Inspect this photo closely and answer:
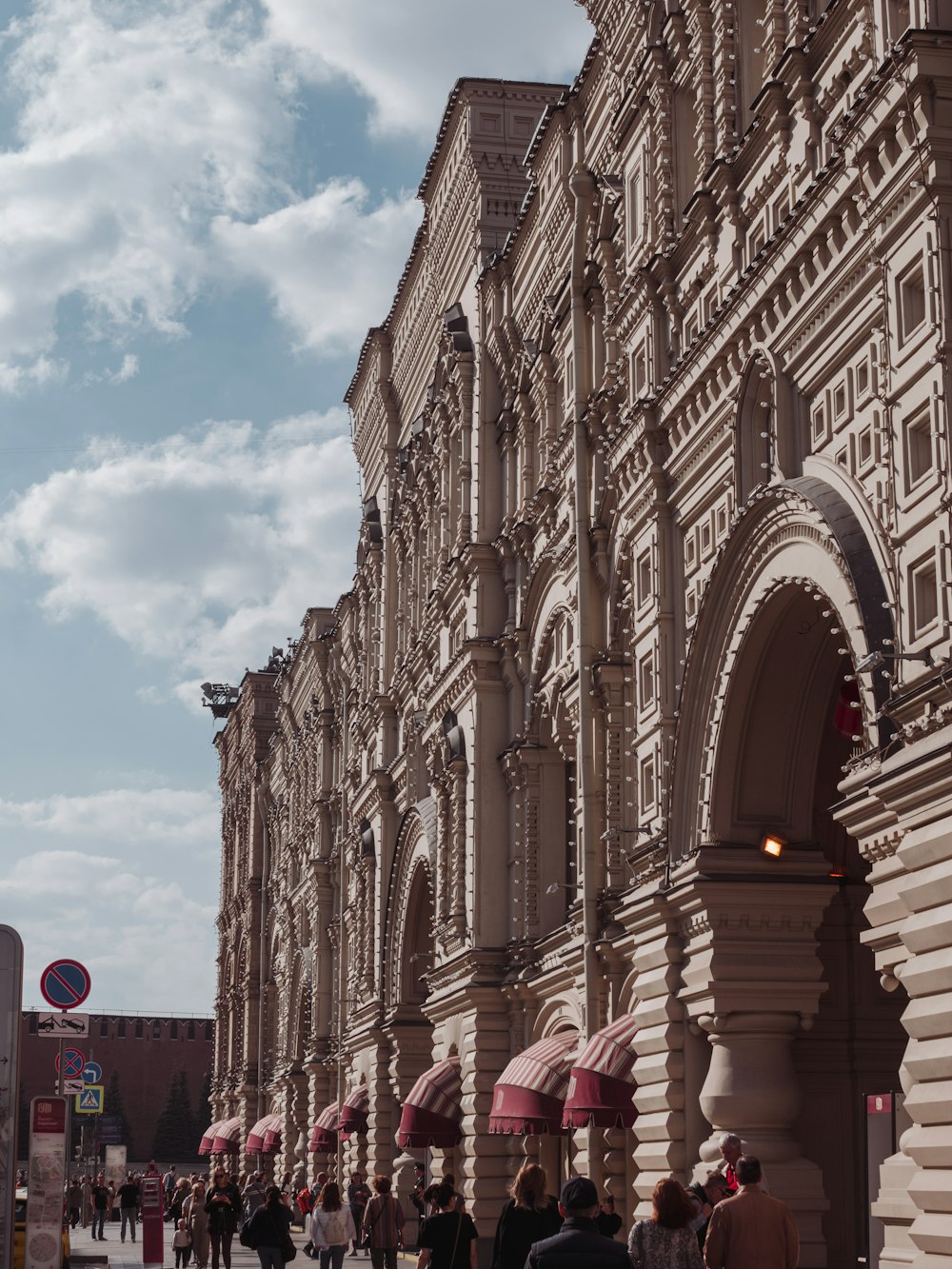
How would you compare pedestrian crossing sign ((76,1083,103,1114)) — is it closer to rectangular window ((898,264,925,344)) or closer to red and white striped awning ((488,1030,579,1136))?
red and white striped awning ((488,1030,579,1136))

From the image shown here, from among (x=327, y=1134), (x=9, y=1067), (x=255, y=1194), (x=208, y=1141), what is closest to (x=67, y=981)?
(x=9, y=1067)

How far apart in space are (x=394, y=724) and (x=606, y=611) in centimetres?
1683

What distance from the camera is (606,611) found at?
24062mm

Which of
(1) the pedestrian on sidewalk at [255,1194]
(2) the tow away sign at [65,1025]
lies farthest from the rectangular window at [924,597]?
(1) the pedestrian on sidewalk at [255,1194]

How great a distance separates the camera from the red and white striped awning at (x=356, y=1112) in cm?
4081

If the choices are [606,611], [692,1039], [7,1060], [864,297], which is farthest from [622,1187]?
[864,297]

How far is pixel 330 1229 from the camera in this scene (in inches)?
922

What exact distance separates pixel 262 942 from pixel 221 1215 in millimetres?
36881

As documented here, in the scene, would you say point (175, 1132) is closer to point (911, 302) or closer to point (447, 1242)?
point (447, 1242)

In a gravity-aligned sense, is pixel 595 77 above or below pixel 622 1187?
above

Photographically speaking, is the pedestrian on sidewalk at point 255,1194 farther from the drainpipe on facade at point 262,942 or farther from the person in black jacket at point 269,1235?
the drainpipe on facade at point 262,942

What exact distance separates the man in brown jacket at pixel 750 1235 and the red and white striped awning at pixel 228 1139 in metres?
56.3

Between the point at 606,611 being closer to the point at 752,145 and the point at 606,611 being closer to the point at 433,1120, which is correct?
the point at 752,145

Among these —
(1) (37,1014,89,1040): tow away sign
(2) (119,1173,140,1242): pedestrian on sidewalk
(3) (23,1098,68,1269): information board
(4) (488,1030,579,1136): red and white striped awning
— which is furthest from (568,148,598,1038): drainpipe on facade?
(2) (119,1173,140,1242): pedestrian on sidewalk
